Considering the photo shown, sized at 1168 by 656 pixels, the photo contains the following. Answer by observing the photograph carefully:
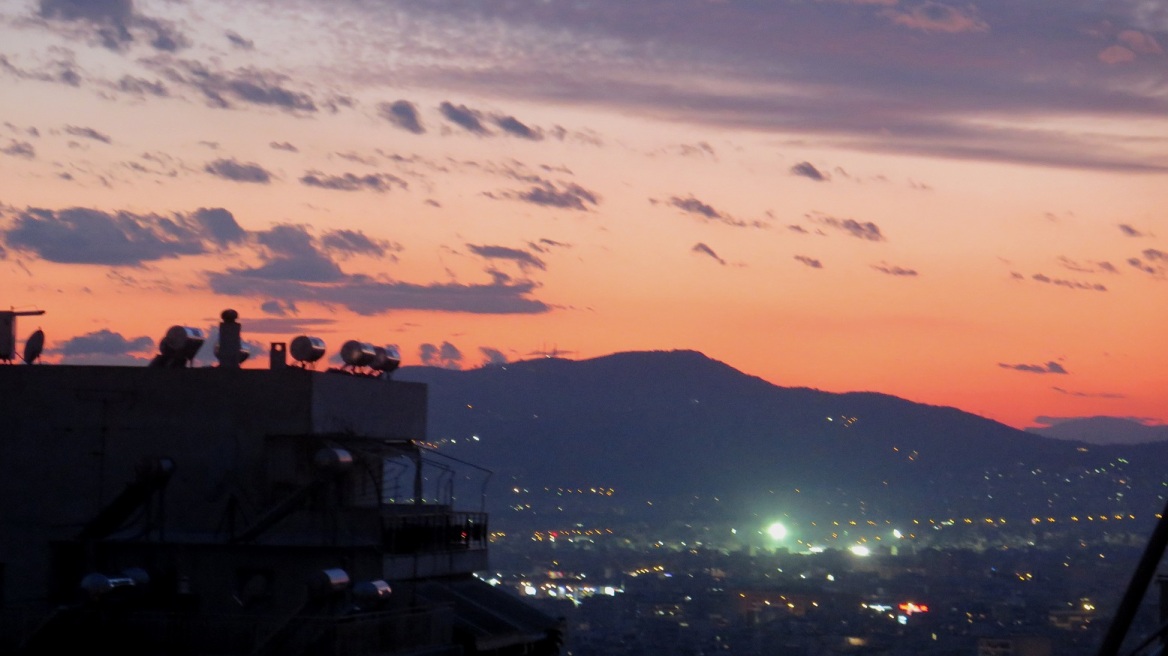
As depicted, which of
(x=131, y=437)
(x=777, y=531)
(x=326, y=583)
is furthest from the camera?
(x=777, y=531)

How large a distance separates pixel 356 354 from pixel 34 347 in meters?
6.03

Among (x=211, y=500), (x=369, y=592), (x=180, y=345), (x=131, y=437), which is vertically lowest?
(x=369, y=592)

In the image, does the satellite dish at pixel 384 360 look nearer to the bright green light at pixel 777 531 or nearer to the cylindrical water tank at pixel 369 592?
the cylindrical water tank at pixel 369 592

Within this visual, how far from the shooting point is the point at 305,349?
99.7 feet

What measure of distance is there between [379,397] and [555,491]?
15482 cm

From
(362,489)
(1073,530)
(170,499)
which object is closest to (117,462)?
(170,499)

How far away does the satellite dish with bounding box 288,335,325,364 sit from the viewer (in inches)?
1196

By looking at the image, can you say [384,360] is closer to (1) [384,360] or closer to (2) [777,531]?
(1) [384,360]

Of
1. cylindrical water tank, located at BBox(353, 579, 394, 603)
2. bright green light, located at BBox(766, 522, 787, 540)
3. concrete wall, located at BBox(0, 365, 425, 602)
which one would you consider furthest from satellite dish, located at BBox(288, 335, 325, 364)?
bright green light, located at BBox(766, 522, 787, 540)

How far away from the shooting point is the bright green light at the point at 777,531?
176 meters

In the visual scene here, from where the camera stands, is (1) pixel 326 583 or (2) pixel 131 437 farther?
(2) pixel 131 437

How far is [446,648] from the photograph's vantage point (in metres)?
27.2

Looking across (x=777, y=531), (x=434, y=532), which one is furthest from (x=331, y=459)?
(x=777, y=531)

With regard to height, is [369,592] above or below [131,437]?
below
